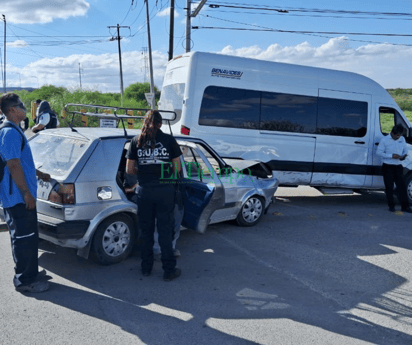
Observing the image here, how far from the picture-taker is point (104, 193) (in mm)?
4895

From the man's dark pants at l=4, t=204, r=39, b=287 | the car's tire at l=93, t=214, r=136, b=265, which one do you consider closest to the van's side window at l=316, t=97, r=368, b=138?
the car's tire at l=93, t=214, r=136, b=265

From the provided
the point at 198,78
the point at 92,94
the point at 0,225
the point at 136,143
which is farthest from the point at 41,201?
the point at 92,94

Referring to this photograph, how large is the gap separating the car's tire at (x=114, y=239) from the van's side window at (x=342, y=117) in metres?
5.52

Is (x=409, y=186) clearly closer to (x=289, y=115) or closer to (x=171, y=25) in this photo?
(x=289, y=115)

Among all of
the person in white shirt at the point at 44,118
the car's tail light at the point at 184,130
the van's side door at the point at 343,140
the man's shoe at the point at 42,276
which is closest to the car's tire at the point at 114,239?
the man's shoe at the point at 42,276

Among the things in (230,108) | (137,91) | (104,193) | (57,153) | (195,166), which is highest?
(137,91)

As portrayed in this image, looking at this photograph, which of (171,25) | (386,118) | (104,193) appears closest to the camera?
(104,193)

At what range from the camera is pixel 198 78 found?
27.8 ft

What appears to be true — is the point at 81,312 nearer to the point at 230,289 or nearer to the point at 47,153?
the point at 230,289

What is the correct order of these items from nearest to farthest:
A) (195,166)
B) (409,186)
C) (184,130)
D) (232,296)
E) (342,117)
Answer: (232,296) < (195,166) < (184,130) < (342,117) < (409,186)

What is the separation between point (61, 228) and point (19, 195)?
1.98 feet

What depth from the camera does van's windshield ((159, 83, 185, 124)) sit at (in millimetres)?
8750

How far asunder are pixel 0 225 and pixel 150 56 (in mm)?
25560

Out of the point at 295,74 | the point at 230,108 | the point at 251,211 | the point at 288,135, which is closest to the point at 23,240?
the point at 251,211
